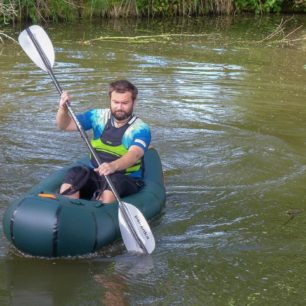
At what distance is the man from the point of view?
13.6ft

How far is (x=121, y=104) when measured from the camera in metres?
4.20

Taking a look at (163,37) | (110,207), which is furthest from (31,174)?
(163,37)

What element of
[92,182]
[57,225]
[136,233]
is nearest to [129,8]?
[92,182]

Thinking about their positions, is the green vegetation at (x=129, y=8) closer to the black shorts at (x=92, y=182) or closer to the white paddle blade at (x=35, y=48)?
the white paddle blade at (x=35, y=48)

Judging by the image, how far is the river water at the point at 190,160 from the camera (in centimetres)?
355

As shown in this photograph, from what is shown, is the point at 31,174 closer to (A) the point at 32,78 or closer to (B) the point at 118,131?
(B) the point at 118,131

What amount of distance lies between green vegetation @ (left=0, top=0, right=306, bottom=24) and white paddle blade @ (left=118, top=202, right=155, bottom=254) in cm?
797

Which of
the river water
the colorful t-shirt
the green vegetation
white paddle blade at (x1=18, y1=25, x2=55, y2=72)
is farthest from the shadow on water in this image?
the green vegetation

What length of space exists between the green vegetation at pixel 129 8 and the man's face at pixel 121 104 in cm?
744

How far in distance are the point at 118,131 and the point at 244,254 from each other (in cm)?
116

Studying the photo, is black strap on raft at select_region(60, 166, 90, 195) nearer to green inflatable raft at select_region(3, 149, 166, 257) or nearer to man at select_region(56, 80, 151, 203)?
man at select_region(56, 80, 151, 203)

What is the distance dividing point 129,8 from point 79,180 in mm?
9962

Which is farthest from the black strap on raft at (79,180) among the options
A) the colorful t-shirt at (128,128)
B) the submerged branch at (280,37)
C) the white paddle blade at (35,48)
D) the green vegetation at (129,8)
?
the submerged branch at (280,37)

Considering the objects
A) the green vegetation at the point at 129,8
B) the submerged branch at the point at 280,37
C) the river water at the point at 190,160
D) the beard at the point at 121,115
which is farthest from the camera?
the green vegetation at the point at 129,8
